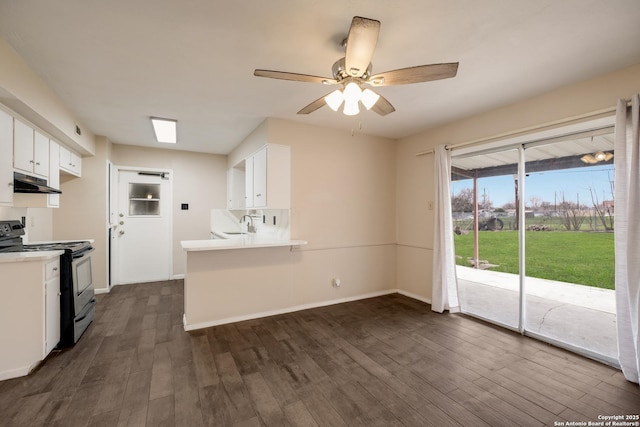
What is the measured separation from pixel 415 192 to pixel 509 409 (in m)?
2.90

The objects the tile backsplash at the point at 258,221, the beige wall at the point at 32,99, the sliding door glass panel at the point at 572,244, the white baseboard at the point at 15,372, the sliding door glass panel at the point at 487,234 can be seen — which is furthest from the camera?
the tile backsplash at the point at 258,221

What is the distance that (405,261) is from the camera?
444 centimetres

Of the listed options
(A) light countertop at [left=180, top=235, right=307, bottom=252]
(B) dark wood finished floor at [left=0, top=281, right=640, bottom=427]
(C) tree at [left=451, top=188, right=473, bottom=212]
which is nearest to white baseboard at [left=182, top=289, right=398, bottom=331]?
(B) dark wood finished floor at [left=0, top=281, right=640, bottom=427]

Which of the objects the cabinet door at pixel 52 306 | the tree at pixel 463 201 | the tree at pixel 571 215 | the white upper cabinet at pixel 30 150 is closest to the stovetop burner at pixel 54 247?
the cabinet door at pixel 52 306

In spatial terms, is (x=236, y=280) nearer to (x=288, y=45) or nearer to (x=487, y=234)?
(x=288, y=45)

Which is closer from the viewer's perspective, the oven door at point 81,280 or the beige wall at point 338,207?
the oven door at point 81,280

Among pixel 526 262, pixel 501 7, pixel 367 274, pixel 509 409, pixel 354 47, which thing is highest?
pixel 501 7

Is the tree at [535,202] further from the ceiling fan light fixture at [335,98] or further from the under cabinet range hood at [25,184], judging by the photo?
the under cabinet range hood at [25,184]

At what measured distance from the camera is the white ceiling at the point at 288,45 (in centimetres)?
163

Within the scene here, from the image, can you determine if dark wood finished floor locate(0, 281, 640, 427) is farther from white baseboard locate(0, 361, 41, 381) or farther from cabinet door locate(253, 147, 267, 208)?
cabinet door locate(253, 147, 267, 208)

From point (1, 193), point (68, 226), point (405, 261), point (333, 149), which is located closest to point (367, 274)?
point (405, 261)

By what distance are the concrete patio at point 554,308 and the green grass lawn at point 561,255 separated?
0.31ft

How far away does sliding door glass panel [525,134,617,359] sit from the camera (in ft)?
8.61

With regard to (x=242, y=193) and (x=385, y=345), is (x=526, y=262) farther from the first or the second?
(x=242, y=193)
